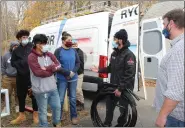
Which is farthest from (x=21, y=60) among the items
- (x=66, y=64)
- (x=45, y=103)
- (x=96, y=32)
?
(x=96, y=32)

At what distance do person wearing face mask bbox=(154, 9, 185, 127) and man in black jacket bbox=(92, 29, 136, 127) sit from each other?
152 cm

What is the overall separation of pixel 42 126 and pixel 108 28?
10.0 feet

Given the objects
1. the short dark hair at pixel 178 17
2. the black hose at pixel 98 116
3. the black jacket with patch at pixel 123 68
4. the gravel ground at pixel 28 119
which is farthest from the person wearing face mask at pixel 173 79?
the gravel ground at pixel 28 119

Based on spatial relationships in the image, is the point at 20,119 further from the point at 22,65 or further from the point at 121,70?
the point at 121,70

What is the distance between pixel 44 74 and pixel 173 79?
2.30 m

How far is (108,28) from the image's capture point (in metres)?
6.39

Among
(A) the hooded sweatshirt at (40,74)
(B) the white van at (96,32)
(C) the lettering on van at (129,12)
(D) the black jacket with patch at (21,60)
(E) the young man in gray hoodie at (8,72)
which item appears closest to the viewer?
(A) the hooded sweatshirt at (40,74)

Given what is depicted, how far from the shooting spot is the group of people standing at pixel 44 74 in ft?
13.3

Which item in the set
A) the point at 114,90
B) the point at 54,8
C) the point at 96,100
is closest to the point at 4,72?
the point at 96,100

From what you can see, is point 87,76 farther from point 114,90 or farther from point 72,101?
point 114,90

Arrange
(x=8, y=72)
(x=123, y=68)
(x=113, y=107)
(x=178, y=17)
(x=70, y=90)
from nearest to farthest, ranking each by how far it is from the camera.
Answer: (x=178, y=17) < (x=123, y=68) < (x=113, y=107) < (x=70, y=90) < (x=8, y=72)

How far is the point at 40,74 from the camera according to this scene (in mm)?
3961

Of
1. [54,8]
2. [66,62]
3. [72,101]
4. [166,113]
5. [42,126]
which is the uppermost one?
[54,8]

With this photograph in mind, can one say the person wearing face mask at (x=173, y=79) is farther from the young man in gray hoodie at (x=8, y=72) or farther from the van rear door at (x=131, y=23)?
the young man in gray hoodie at (x=8, y=72)
